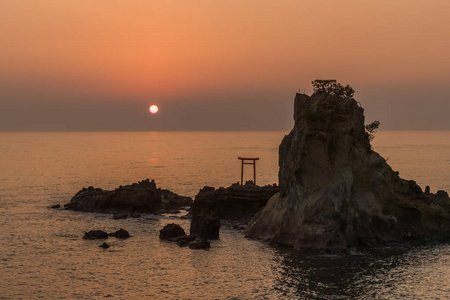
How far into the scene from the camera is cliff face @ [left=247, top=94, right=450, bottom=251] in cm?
5997

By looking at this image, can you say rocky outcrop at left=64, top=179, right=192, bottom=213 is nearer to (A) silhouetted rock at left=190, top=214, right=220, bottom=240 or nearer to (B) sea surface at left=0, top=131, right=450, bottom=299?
(B) sea surface at left=0, top=131, right=450, bottom=299

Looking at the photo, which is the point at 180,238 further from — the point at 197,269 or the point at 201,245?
the point at 197,269

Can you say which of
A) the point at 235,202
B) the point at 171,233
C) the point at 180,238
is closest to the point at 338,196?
the point at 180,238

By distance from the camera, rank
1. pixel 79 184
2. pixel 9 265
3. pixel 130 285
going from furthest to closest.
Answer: pixel 79 184
pixel 9 265
pixel 130 285

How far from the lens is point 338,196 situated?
6041cm

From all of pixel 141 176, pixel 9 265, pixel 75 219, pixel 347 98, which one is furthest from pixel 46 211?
pixel 141 176

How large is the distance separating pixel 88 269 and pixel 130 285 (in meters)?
7.35

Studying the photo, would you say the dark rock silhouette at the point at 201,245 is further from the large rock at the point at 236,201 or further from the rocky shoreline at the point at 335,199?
the large rock at the point at 236,201

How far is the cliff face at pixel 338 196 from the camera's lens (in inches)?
2361

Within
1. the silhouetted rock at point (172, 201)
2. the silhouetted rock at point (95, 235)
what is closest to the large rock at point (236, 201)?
the silhouetted rock at point (172, 201)

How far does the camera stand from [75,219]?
8300 cm

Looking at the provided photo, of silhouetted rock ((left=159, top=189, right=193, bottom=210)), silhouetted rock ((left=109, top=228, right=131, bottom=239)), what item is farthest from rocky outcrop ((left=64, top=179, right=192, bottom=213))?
silhouetted rock ((left=109, top=228, right=131, bottom=239))

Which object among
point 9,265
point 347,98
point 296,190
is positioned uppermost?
point 347,98

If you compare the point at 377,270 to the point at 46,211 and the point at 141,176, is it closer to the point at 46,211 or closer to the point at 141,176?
the point at 46,211
